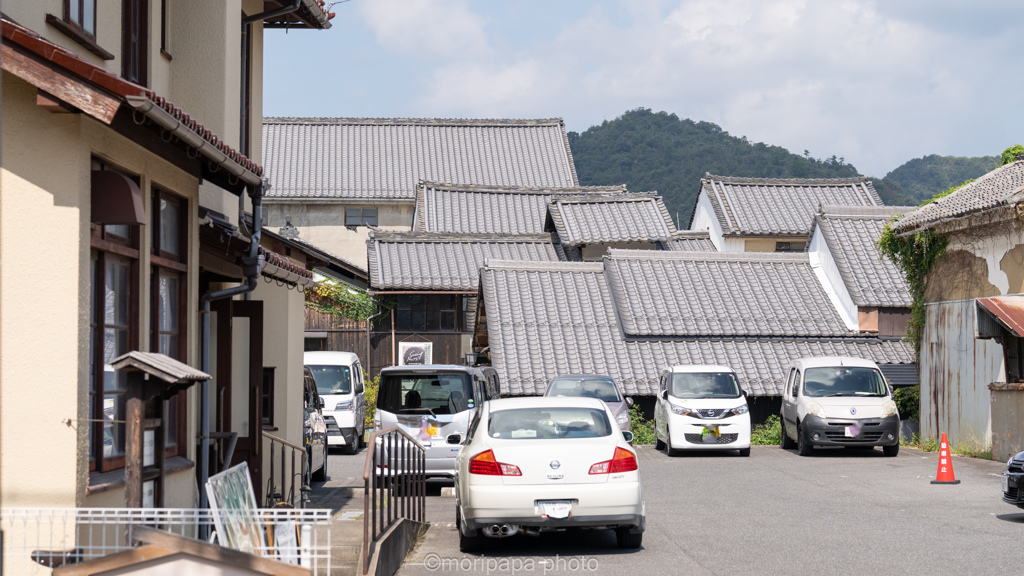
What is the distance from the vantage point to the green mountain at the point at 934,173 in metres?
96.8

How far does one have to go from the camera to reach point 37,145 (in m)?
6.71

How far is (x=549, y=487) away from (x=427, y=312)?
27.7m

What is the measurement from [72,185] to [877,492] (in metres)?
12.9

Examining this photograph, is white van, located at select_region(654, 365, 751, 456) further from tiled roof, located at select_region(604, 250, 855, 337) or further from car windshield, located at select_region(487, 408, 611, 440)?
car windshield, located at select_region(487, 408, 611, 440)

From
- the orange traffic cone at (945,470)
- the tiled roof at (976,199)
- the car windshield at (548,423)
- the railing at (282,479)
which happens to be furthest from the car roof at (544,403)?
the tiled roof at (976,199)

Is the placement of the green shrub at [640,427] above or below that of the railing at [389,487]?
below

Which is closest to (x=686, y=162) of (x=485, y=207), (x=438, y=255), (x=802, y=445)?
(x=485, y=207)

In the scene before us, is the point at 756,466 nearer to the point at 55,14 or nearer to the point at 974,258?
the point at 974,258

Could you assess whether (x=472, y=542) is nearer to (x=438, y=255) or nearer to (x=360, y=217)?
(x=438, y=255)

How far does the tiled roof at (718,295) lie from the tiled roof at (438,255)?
8177 mm

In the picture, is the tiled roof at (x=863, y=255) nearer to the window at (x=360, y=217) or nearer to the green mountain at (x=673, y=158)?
the window at (x=360, y=217)

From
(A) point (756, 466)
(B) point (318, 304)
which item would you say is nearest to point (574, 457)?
(A) point (756, 466)

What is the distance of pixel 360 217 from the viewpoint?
166 ft

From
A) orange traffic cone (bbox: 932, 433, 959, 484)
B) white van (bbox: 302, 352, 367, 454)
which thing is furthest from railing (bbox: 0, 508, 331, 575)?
white van (bbox: 302, 352, 367, 454)
